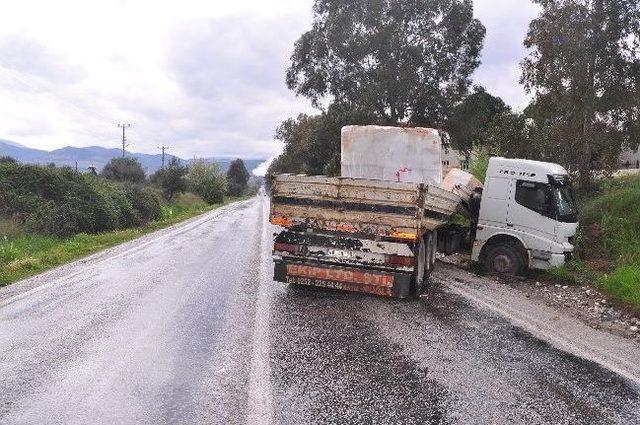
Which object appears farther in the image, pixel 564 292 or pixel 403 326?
pixel 564 292

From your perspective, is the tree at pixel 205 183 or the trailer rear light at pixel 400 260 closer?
the trailer rear light at pixel 400 260

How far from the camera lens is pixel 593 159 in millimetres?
15594

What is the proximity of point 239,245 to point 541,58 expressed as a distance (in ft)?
35.8

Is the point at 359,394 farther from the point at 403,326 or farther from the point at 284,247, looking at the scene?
the point at 284,247

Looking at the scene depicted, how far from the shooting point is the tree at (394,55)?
26.7 metres

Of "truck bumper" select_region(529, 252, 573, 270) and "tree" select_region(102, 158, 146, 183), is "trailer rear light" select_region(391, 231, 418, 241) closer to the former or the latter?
"truck bumper" select_region(529, 252, 573, 270)

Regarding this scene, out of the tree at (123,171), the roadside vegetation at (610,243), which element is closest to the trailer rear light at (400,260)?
the roadside vegetation at (610,243)

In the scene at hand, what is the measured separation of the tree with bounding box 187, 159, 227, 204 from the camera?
2685 inches

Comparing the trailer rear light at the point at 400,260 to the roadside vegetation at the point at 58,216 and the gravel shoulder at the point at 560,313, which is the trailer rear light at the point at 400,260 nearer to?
the gravel shoulder at the point at 560,313

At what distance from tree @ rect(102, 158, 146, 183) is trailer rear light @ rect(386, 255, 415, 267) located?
5696cm

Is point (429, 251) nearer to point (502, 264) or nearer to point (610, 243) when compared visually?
point (502, 264)

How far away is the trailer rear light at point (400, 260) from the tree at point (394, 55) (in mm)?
19204

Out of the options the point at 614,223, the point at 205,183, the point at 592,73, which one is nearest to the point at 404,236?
the point at 614,223

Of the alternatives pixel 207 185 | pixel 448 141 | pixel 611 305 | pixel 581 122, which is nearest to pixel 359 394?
pixel 611 305
